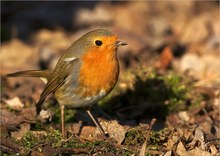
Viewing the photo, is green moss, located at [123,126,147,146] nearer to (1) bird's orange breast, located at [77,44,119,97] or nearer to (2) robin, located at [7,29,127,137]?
(2) robin, located at [7,29,127,137]

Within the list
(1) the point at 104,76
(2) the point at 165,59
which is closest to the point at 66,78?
(1) the point at 104,76

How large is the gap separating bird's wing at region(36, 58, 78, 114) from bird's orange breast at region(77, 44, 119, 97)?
0.49 ft

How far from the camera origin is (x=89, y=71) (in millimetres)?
4664

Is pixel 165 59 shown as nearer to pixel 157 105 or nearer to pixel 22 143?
pixel 157 105

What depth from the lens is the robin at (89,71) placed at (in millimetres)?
4656

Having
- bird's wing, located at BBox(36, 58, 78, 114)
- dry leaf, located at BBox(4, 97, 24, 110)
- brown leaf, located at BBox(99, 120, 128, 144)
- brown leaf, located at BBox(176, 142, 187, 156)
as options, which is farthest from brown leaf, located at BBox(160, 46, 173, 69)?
brown leaf, located at BBox(176, 142, 187, 156)

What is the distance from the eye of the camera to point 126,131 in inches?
172

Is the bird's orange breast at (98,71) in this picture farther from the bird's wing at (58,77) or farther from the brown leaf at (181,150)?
the brown leaf at (181,150)

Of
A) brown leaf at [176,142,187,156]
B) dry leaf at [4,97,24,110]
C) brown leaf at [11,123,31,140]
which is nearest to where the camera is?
brown leaf at [176,142,187,156]

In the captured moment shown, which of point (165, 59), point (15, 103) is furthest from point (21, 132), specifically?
point (165, 59)

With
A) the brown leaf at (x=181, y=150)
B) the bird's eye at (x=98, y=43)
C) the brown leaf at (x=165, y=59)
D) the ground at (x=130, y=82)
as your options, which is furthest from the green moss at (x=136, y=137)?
the brown leaf at (x=165, y=59)

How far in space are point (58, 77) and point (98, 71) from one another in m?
0.46

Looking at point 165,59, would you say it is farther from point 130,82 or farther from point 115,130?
point 115,130

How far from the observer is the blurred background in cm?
584
